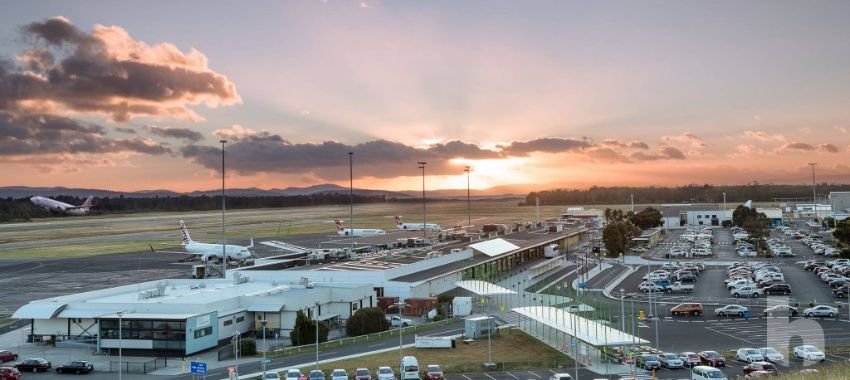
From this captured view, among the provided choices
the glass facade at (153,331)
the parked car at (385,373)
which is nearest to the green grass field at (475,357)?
the parked car at (385,373)

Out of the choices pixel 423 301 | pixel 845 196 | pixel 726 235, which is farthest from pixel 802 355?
pixel 845 196

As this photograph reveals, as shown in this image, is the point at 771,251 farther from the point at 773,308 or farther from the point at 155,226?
the point at 155,226

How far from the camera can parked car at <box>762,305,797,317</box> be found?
3925cm

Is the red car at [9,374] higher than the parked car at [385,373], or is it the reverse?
the parked car at [385,373]

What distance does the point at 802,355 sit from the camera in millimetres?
27391

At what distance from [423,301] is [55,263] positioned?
66734 mm

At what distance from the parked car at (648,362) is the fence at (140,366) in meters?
21.8

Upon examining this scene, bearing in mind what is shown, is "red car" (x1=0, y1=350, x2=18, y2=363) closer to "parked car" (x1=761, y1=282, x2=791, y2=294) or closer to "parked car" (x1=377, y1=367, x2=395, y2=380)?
"parked car" (x1=377, y1=367, x2=395, y2=380)

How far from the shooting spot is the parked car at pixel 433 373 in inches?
1004

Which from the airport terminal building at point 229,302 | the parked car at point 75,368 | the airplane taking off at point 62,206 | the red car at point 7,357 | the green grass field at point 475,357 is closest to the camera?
the green grass field at point 475,357

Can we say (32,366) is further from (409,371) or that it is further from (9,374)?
(409,371)

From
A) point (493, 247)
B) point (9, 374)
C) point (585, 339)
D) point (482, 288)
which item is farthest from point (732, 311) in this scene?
point (9, 374)

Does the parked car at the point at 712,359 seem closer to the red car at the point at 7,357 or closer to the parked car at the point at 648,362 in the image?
the parked car at the point at 648,362

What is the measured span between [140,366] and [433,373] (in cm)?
1462
